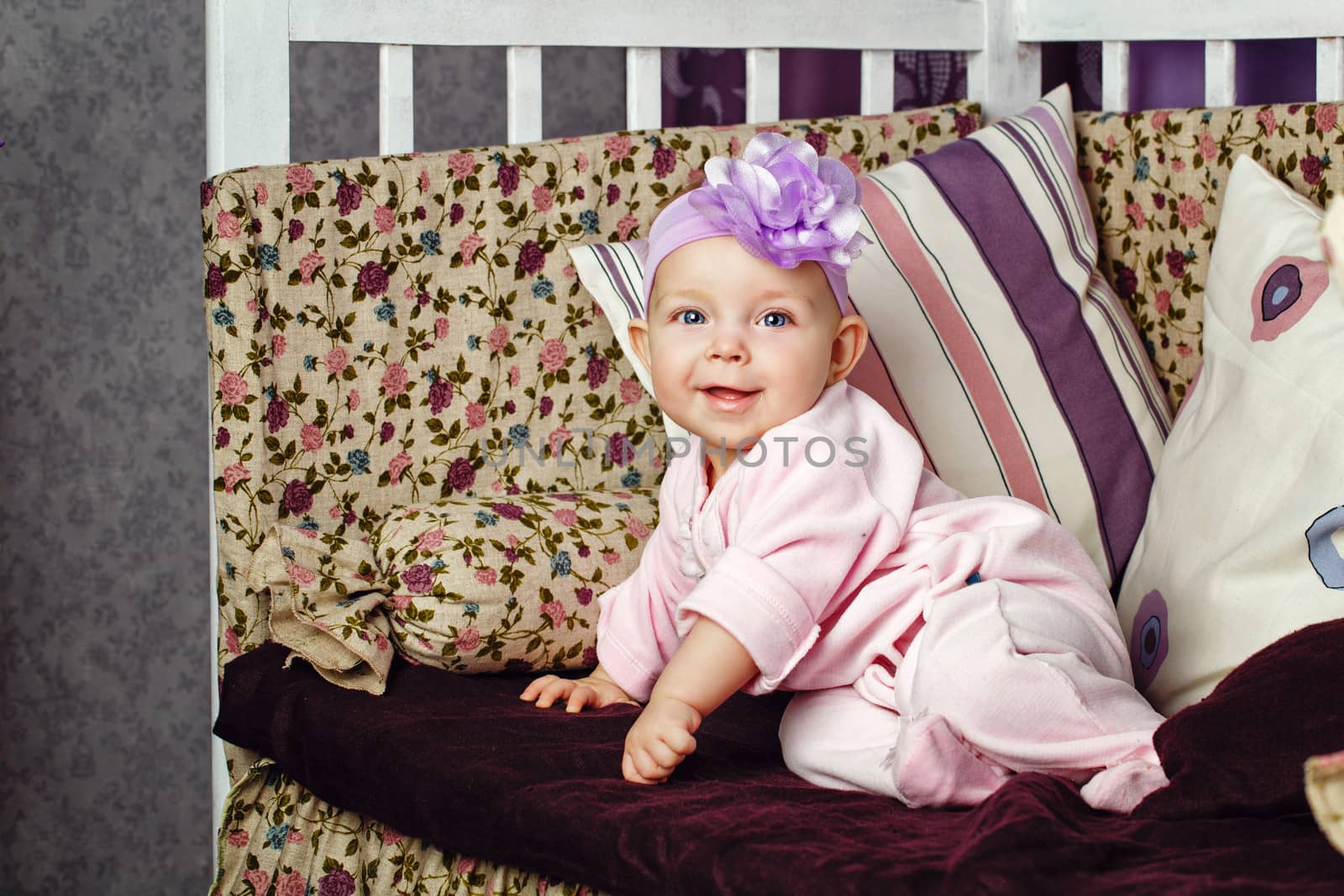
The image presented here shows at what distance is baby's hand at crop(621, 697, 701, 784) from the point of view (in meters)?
0.96

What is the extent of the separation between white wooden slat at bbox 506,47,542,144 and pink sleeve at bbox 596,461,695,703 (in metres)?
0.52

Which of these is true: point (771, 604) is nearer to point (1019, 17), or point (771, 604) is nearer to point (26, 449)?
point (1019, 17)

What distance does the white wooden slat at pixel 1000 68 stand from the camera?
70.5 inches

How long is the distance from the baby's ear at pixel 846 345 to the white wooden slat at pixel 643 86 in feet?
1.81

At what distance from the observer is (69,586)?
190cm

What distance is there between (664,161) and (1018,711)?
0.81 metres

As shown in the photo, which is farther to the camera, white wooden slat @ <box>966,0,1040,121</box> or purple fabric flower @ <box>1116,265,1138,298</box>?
white wooden slat @ <box>966,0,1040,121</box>

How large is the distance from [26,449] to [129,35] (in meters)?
Answer: 0.56

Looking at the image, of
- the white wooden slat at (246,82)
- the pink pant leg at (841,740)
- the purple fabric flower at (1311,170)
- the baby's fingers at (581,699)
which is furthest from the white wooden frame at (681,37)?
the pink pant leg at (841,740)

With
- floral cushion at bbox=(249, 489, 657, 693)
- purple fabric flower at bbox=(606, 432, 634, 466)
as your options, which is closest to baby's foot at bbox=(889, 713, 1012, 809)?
floral cushion at bbox=(249, 489, 657, 693)

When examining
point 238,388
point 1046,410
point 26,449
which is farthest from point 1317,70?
point 26,449

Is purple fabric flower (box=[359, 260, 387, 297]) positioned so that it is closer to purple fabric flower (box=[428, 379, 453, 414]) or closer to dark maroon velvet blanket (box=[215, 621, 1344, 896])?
purple fabric flower (box=[428, 379, 453, 414])

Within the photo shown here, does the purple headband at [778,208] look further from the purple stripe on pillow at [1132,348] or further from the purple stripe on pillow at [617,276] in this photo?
the purple stripe on pillow at [1132,348]

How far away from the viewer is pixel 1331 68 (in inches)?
63.7
